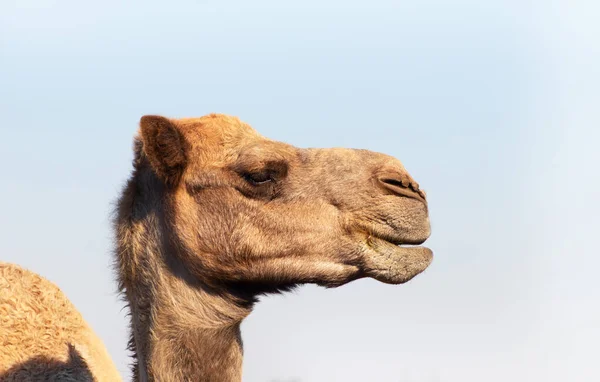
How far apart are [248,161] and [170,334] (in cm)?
110

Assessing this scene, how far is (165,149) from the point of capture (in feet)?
17.4

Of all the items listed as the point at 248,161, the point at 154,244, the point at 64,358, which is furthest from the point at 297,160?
the point at 64,358

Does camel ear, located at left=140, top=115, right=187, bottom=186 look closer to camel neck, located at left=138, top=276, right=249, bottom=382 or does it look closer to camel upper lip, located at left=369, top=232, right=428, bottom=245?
camel neck, located at left=138, top=276, right=249, bottom=382

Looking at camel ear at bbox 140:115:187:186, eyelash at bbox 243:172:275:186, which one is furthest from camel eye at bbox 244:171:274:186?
camel ear at bbox 140:115:187:186

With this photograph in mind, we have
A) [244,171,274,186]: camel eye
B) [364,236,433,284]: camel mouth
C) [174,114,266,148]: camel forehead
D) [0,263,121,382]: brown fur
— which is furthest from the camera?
[0,263,121,382]: brown fur

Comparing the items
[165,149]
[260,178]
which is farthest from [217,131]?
[260,178]

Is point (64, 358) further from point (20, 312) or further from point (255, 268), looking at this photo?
point (255, 268)

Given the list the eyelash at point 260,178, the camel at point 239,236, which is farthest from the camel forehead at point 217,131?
the eyelash at point 260,178

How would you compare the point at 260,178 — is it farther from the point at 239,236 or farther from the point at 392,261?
the point at 392,261

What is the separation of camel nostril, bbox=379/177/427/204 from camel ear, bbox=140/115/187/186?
1.23 meters

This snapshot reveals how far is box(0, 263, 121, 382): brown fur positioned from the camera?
6.62 metres

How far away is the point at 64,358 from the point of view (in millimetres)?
6801

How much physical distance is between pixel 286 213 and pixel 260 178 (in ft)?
0.86

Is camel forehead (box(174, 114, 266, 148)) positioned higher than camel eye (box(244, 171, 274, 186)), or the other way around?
camel forehead (box(174, 114, 266, 148))
